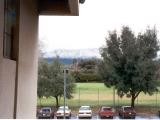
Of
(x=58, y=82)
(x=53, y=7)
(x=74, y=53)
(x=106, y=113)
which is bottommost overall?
(x=106, y=113)

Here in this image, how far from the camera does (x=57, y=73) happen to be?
3891cm

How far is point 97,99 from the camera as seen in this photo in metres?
40.2

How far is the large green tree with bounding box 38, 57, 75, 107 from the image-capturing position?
38.5 m

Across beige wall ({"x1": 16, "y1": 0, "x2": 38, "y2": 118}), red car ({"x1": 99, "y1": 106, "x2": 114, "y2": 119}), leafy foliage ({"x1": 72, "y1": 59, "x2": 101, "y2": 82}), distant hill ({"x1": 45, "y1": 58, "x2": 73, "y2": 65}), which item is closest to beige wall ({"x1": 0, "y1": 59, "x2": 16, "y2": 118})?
beige wall ({"x1": 16, "y1": 0, "x2": 38, "y2": 118})

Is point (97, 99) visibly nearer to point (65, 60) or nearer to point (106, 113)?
point (65, 60)

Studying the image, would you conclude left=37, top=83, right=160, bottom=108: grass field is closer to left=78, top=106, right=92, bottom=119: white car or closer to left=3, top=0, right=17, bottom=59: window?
left=78, top=106, right=92, bottom=119: white car

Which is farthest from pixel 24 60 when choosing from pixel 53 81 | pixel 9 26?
pixel 53 81

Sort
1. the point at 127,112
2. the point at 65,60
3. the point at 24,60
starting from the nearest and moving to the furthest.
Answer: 1. the point at 24,60
2. the point at 127,112
3. the point at 65,60

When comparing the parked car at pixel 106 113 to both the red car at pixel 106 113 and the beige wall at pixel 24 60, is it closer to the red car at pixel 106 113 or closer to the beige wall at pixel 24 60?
the red car at pixel 106 113

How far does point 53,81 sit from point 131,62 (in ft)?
24.6

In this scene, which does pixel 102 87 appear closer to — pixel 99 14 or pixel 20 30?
pixel 99 14

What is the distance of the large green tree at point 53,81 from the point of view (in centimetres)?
3847

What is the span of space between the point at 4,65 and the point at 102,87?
3572 centimetres

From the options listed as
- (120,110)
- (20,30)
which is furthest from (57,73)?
(20,30)
